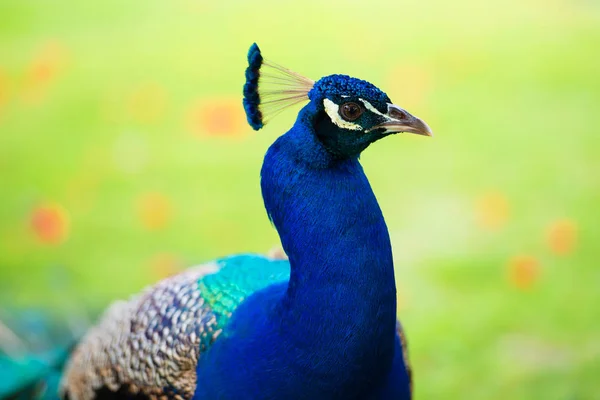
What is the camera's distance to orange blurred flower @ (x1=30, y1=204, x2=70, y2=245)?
2963mm

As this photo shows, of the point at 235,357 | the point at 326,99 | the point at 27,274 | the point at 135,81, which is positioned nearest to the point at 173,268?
the point at 27,274

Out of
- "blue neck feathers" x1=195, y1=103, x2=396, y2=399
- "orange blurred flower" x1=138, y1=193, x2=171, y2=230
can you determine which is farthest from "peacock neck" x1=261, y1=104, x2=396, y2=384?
"orange blurred flower" x1=138, y1=193, x2=171, y2=230

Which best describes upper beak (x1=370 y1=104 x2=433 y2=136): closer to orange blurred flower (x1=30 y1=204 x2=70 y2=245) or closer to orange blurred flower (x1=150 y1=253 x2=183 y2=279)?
orange blurred flower (x1=150 y1=253 x2=183 y2=279)

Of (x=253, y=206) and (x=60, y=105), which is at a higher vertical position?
(x=60, y=105)

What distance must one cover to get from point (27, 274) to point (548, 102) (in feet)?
7.26

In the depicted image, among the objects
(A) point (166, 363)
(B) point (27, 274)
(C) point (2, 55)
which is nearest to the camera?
(A) point (166, 363)

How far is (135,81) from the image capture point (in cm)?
370

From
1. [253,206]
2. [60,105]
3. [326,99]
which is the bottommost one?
[326,99]

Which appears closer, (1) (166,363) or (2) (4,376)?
(1) (166,363)

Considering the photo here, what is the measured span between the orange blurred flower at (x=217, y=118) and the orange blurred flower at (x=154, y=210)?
438 millimetres

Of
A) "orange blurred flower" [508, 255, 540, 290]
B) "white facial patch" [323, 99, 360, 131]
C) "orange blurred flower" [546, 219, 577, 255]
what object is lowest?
"white facial patch" [323, 99, 360, 131]

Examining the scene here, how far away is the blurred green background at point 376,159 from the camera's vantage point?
2.48 meters

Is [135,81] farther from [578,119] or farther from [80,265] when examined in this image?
[578,119]

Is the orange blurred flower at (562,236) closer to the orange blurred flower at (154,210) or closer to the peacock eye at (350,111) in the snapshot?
the orange blurred flower at (154,210)
